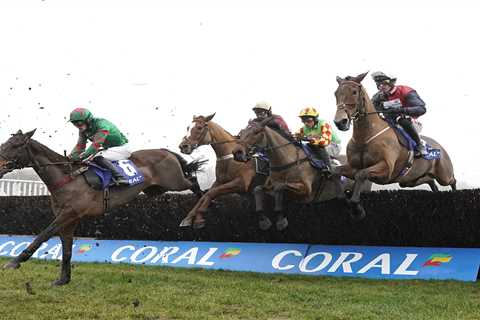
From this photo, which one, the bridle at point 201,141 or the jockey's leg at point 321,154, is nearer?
the bridle at point 201,141

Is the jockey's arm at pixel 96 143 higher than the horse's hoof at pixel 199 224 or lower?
higher

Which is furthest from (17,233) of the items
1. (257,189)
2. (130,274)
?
(257,189)

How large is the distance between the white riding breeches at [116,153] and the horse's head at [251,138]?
1600 mm

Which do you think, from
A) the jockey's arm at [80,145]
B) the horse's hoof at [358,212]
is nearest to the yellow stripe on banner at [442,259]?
the horse's hoof at [358,212]

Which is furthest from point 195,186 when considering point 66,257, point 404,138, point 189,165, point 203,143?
point 404,138

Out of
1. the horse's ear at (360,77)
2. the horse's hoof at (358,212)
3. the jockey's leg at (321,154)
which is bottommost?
the horse's hoof at (358,212)

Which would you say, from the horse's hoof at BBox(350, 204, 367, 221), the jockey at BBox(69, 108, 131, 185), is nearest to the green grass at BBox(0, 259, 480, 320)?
the horse's hoof at BBox(350, 204, 367, 221)

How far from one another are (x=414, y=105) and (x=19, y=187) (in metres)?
15.3

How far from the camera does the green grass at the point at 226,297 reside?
19.6 feet

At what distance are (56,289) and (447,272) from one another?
4.85 meters

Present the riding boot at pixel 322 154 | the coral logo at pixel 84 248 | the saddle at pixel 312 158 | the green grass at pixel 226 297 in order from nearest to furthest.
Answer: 1. the green grass at pixel 226 297
2. the saddle at pixel 312 158
3. the riding boot at pixel 322 154
4. the coral logo at pixel 84 248

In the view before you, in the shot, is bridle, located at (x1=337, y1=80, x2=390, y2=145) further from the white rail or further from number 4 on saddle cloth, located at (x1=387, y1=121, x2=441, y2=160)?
the white rail

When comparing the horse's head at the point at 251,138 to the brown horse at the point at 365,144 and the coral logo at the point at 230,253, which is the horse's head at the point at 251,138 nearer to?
the brown horse at the point at 365,144

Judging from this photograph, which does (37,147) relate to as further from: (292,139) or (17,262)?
(292,139)
